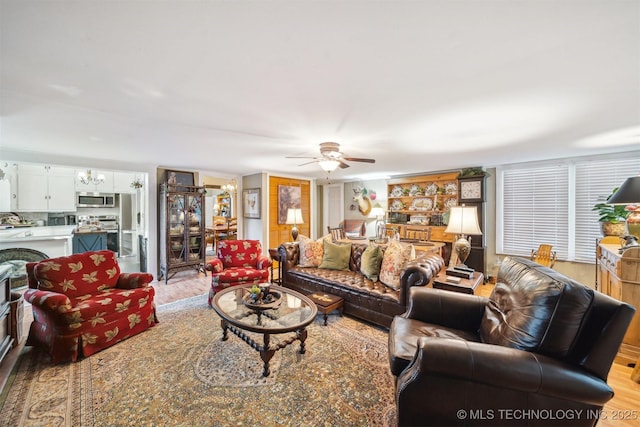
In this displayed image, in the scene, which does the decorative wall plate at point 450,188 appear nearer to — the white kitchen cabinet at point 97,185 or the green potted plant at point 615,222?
the green potted plant at point 615,222

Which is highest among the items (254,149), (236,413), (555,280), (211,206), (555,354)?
(254,149)

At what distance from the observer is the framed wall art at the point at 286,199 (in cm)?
588

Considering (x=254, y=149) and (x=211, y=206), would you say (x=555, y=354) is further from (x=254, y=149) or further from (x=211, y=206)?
(x=211, y=206)

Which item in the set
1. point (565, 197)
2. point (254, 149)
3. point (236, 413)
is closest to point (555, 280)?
point (236, 413)

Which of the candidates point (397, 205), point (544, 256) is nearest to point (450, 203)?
point (397, 205)

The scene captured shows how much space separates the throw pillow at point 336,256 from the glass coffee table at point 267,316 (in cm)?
103

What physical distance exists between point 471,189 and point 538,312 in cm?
408

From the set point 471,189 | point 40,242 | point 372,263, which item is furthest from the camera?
point 471,189

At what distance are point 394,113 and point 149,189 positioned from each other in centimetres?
450

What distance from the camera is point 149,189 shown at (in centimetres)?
459

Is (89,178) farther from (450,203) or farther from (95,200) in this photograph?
(450,203)

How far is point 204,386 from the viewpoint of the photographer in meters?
1.85

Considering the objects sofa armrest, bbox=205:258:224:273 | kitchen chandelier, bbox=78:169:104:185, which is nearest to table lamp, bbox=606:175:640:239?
sofa armrest, bbox=205:258:224:273

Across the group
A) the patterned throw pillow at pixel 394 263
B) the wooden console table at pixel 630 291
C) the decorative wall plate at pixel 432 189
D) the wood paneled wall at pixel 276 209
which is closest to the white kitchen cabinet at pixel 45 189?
the wood paneled wall at pixel 276 209
